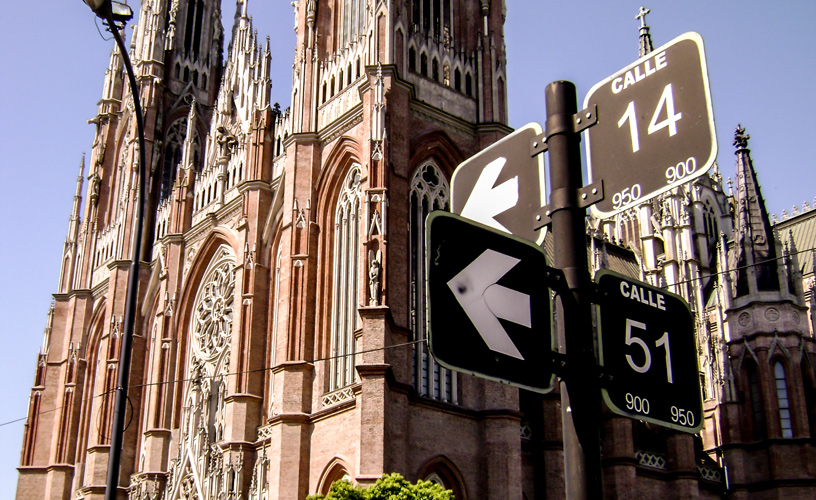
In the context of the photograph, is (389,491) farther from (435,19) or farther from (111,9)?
(435,19)

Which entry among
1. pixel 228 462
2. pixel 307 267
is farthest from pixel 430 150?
pixel 228 462

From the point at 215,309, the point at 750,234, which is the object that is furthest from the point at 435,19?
the point at 750,234

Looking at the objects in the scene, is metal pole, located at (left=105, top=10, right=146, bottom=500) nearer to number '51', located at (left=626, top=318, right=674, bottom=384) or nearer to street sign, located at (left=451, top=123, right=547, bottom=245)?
street sign, located at (left=451, top=123, right=547, bottom=245)

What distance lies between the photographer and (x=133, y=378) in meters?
38.7

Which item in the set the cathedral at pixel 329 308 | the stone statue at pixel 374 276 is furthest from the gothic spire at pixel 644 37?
the stone statue at pixel 374 276

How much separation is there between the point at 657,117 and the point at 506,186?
113 cm

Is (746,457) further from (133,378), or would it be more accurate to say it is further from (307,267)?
(133,378)

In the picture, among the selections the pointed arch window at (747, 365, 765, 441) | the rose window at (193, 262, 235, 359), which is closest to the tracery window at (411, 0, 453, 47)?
the rose window at (193, 262, 235, 359)

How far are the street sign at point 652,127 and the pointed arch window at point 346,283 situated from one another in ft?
70.3

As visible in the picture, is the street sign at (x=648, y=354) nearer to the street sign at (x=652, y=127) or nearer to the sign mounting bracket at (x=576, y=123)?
the street sign at (x=652, y=127)

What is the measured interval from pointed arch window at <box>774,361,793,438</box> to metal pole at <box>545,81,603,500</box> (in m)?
34.3

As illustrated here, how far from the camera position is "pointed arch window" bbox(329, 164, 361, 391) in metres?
27.2

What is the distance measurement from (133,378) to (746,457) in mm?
24863

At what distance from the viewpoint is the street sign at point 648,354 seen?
5246 millimetres
